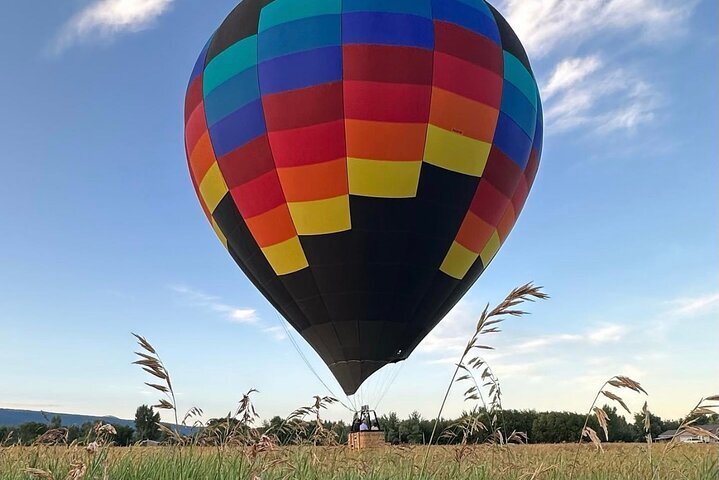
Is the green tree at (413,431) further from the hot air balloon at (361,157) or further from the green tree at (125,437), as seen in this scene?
the hot air balloon at (361,157)

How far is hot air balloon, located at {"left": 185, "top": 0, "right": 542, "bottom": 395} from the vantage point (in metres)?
15.8

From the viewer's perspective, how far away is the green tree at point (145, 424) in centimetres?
354

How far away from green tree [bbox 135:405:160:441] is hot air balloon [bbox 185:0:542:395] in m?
11.9

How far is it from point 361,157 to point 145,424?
12.2m

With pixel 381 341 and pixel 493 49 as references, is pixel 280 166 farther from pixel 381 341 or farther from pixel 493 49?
pixel 493 49

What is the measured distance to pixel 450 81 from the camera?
1631 cm

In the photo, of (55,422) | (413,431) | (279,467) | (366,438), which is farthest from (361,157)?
(55,422)

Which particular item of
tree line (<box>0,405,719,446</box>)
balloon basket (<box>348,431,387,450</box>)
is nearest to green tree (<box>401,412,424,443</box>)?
tree line (<box>0,405,719,446</box>)

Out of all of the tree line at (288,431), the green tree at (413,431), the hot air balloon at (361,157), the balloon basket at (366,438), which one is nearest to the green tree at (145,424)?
the tree line at (288,431)

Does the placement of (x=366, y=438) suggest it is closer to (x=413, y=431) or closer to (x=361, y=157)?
(x=361, y=157)

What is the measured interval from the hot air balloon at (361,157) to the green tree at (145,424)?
38.9 feet

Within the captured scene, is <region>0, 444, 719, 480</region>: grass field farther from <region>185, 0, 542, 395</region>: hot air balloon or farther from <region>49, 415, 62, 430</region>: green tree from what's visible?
<region>185, 0, 542, 395</region>: hot air balloon

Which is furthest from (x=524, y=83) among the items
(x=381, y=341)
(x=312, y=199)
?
(x=381, y=341)

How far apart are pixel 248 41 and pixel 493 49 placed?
6.73m
